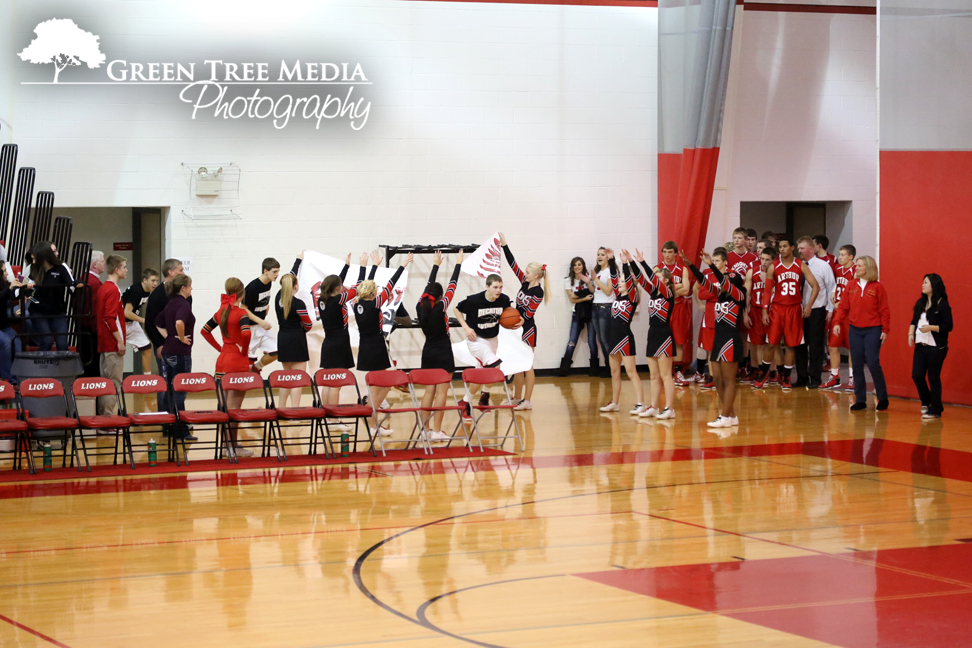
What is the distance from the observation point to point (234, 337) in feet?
30.3

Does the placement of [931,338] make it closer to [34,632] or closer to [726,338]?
[726,338]

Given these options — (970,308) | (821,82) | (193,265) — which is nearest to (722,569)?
(970,308)

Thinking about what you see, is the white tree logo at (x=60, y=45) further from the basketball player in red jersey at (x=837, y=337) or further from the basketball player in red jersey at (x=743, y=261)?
the basketball player in red jersey at (x=837, y=337)

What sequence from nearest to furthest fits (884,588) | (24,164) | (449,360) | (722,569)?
(884,588), (722,569), (449,360), (24,164)

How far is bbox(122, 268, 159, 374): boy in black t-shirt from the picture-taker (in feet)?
35.8

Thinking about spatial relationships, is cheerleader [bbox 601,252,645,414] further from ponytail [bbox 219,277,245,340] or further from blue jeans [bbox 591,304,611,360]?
ponytail [bbox 219,277,245,340]

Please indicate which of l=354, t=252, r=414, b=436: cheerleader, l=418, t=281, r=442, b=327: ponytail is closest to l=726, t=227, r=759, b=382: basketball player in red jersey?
l=418, t=281, r=442, b=327: ponytail

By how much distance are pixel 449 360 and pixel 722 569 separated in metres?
4.84

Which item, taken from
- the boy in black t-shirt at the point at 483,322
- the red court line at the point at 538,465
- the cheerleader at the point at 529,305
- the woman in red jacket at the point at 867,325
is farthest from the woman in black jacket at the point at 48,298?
the woman in red jacket at the point at 867,325

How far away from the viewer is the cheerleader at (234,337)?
29.8ft

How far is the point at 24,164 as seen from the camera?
42.2 ft

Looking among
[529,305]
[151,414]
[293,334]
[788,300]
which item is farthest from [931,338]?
[151,414]

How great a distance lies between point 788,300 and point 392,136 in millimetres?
5616

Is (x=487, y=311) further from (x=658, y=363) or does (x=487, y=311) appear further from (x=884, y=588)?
(x=884, y=588)
